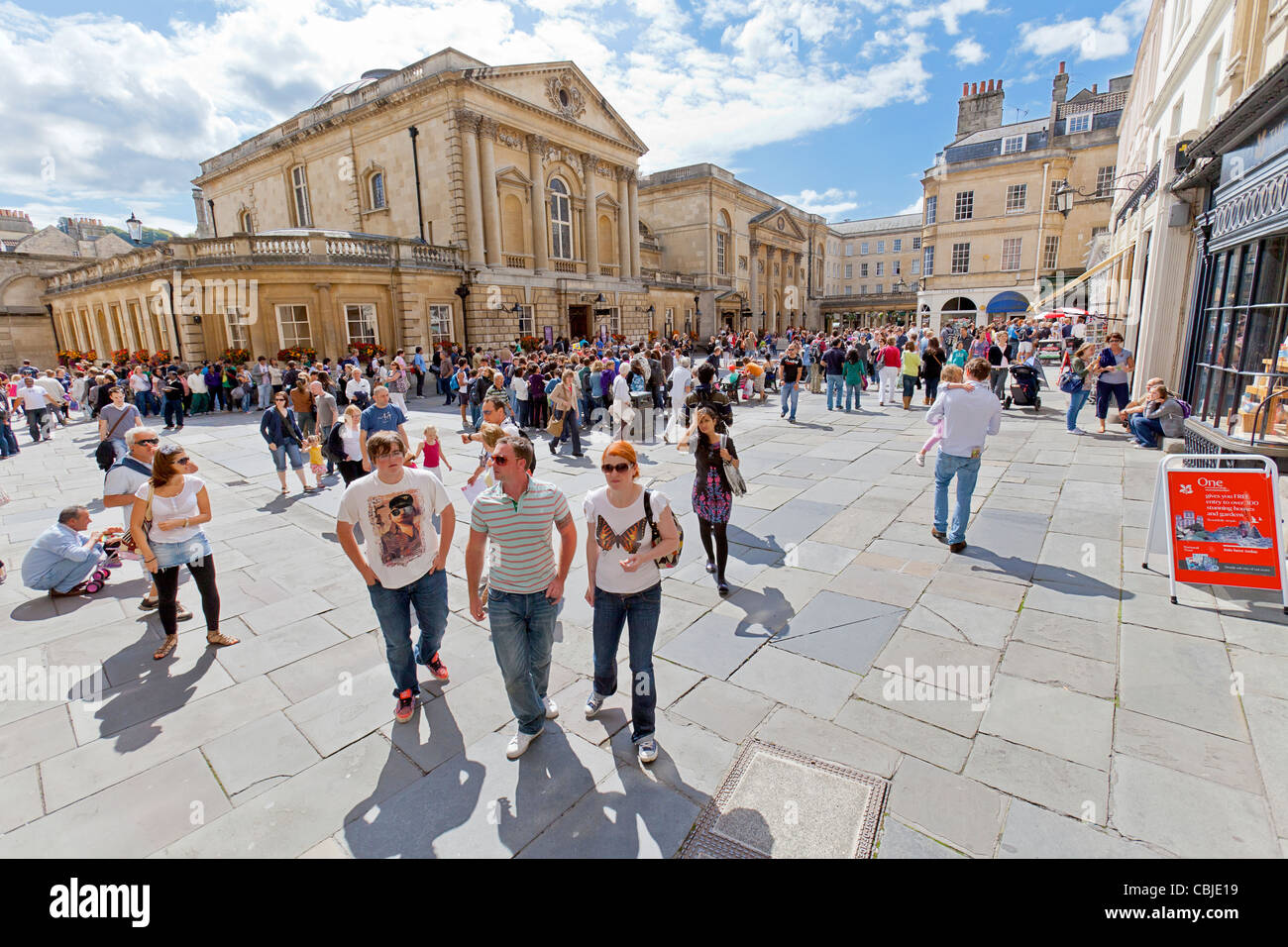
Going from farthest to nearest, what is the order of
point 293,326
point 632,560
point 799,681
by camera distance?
point 293,326 < point 799,681 < point 632,560

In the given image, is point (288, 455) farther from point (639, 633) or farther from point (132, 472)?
point (639, 633)

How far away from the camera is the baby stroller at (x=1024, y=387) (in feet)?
44.3

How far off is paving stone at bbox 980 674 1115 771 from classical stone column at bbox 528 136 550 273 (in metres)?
25.9

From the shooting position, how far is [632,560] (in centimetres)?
296

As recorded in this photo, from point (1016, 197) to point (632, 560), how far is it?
4212 centimetres

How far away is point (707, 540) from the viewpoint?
5.11 m

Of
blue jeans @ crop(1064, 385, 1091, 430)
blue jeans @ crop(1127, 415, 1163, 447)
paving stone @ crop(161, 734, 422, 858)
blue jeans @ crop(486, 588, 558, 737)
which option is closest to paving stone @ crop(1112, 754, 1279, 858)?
blue jeans @ crop(486, 588, 558, 737)

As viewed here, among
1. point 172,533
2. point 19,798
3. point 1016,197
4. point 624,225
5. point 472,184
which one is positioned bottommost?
point 19,798

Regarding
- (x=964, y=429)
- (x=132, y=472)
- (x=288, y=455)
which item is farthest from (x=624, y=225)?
(x=132, y=472)

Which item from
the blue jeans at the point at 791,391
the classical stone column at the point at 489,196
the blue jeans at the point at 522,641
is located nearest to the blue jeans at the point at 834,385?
the blue jeans at the point at 791,391

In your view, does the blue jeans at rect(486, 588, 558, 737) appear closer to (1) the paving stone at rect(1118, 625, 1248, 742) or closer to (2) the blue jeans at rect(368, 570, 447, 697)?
(2) the blue jeans at rect(368, 570, 447, 697)
